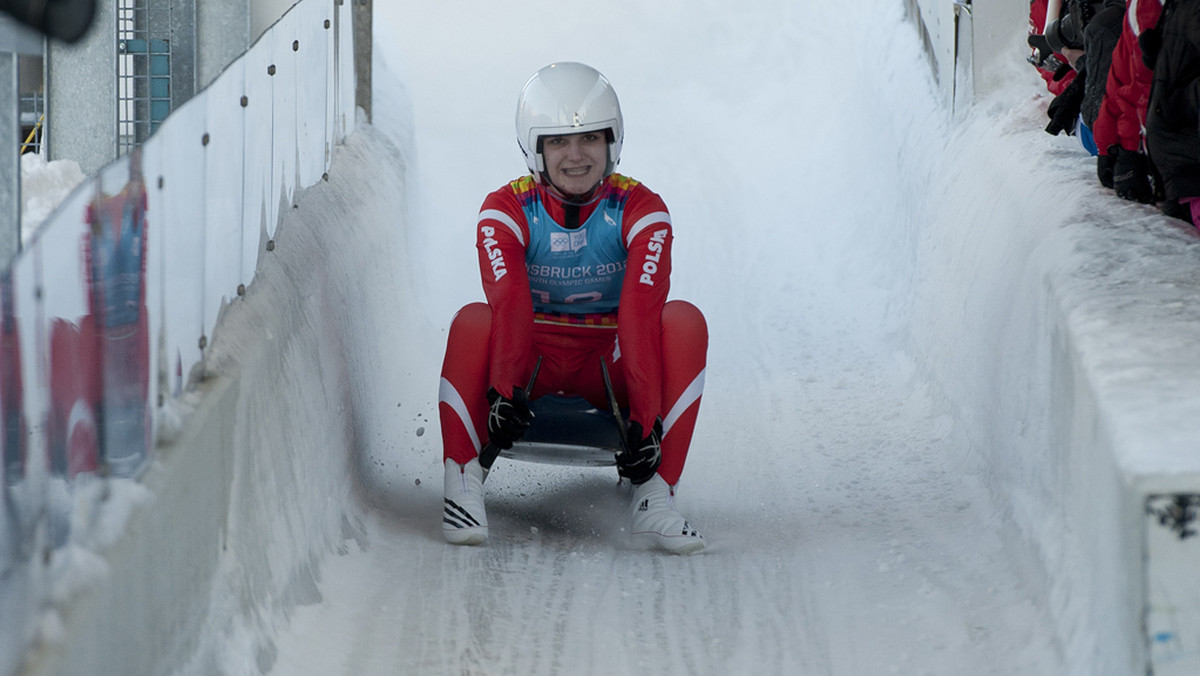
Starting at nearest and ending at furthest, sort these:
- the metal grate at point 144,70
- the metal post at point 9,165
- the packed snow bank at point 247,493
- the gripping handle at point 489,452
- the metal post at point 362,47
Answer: the packed snow bank at point 247,493 < the metal post at point 9,165 < the gripping handle at point 489,452 < the metal post at point 362,47 < the metal grate at point 144,70

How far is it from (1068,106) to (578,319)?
1959mm

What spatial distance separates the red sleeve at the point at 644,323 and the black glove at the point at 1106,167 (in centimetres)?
143

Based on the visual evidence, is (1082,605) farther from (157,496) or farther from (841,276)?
(841,276)

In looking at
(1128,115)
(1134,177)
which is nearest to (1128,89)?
(1128,115)

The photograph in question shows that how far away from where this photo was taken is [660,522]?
3793mm

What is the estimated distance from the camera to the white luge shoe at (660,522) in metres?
3.77

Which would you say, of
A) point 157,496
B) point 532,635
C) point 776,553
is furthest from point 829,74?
point 157,496

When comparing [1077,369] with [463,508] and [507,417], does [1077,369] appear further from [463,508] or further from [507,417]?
[463,508]

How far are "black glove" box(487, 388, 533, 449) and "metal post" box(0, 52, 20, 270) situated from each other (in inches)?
53.5

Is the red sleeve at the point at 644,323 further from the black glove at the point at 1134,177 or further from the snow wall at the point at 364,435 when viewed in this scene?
the black glove at the point at 1134,177

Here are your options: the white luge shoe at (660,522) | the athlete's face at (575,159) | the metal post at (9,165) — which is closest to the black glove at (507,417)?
the white luge shoe at (660,522)

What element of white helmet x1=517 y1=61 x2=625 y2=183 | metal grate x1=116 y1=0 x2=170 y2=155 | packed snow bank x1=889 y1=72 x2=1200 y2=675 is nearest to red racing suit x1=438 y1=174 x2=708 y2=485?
white helmet x1=517 y1=61 x2=625 y2=183

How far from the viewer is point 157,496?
6.84ft

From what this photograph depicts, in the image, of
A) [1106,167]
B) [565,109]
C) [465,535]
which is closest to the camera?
[465,535]
